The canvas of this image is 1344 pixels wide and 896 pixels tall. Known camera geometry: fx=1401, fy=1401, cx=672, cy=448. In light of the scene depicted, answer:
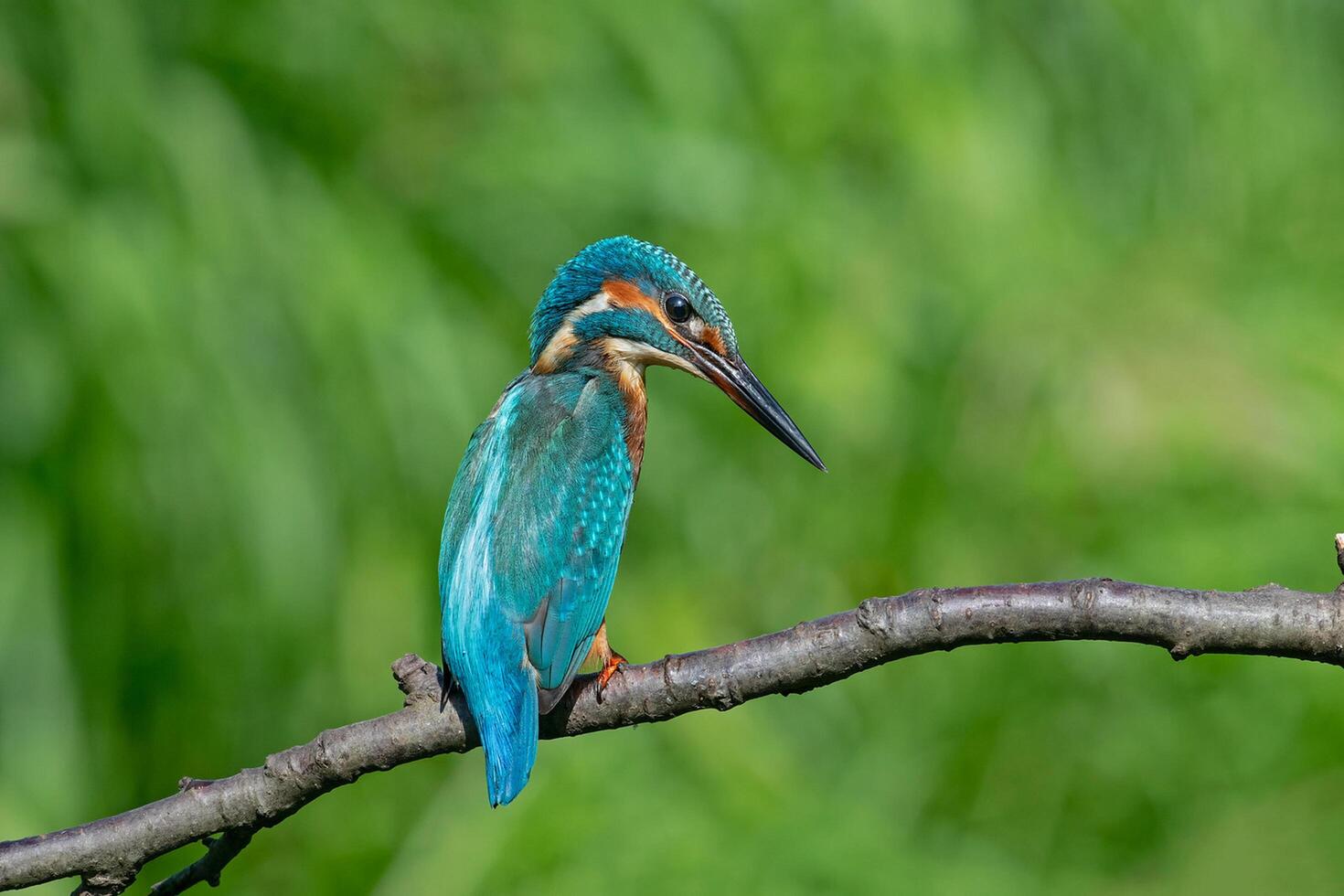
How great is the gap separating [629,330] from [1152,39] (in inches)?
111

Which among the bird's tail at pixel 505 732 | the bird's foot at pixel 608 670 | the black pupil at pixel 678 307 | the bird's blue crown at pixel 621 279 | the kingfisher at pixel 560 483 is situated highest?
the bird's blue crown at pixel 621 279

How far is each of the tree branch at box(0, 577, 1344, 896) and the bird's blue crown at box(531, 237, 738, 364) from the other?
0.82 meters

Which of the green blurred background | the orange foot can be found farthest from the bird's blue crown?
the green blurred background

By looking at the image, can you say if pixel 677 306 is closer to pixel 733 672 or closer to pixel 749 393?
pixel 749 393

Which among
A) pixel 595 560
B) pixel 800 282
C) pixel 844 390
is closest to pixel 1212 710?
pixel 844 390

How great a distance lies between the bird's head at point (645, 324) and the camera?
2.38 m

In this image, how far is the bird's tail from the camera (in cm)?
181

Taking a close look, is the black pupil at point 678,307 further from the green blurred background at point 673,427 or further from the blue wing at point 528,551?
the green blurred background at point 673,427

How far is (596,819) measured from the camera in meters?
3.34

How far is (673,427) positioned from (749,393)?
1.49 meters

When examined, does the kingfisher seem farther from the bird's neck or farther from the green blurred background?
the green blurred background

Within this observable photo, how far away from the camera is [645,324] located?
2.41m

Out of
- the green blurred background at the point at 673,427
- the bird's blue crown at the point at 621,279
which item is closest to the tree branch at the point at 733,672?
the bird's blue crown at the point at 621,279

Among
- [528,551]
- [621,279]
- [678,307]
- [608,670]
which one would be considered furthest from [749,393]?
[608,670]
